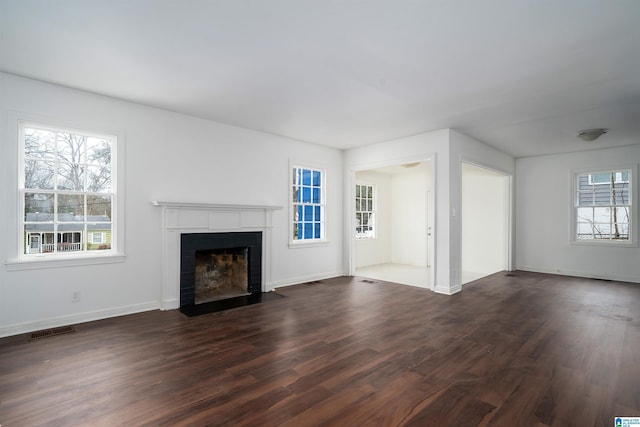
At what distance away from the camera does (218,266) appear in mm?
5238

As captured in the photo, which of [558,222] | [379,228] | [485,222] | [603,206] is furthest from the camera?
[379,228]

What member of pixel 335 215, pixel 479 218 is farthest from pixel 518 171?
pixel 335 215

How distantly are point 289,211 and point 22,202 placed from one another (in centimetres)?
361

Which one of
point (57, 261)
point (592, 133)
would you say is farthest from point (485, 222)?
point (57, 261)

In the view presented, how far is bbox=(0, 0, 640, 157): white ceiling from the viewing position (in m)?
2.30

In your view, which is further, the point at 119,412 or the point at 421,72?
the point at 421,72

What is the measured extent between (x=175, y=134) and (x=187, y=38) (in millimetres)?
2114

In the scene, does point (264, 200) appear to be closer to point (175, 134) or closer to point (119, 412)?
point (175, 134)

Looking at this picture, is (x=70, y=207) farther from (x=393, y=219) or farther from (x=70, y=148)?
(x=393, y=219)

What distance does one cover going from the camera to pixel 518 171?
25.4 feet

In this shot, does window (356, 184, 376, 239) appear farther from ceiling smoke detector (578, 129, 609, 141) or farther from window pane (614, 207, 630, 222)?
window pane (614, 207, 630, 222)

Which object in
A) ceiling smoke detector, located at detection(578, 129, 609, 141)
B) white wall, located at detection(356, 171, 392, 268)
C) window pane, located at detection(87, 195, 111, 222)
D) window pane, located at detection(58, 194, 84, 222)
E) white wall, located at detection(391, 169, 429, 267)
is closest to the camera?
window pane, located at detection(58, 194, 84, 222)

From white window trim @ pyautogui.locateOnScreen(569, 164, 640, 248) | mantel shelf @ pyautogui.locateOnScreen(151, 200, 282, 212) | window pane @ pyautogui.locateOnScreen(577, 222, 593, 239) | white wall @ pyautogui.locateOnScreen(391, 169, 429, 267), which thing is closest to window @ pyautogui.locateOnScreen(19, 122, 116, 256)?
mantel shelf @ pyautogui.locateOnScreen(151, 200, 282, 212)

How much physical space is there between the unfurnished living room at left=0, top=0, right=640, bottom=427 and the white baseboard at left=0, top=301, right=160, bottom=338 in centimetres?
2
